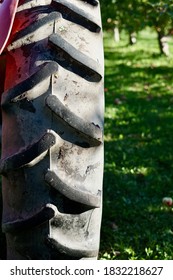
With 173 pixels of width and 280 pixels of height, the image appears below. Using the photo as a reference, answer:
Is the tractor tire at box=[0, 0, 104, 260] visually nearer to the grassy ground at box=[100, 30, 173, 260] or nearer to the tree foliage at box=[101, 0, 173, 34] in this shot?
the grassy ground at box=[100, 30, 173, 260]

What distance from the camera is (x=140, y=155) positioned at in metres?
4.91

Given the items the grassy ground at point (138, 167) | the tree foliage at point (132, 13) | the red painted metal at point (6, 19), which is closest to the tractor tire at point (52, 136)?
the red painted metal at point (6, 19)

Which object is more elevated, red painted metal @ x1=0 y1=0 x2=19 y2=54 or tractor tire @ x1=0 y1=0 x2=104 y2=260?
red painted metal @ x1=0 y1=0 x2=19 y2=54

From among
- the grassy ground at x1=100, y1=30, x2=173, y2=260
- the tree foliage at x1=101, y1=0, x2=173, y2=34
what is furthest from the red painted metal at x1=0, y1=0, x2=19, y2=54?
the tree foliage at x1=101, y1=0, x2=173, y2=34

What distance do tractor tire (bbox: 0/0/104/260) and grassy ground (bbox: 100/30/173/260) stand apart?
1094 millimetres

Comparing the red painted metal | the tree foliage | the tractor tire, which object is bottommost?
the tree foliage

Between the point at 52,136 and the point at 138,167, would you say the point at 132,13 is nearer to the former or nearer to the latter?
the point at 138,167

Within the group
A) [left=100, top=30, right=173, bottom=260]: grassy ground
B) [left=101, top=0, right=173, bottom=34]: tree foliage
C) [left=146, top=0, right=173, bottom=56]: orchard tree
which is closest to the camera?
[left=100, top=30, right=173, bottom=260]: grassy ground

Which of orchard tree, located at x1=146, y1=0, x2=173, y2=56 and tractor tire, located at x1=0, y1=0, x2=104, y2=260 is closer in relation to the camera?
tractor tire, located at x1=0, y1=0, x2=104, y2=260

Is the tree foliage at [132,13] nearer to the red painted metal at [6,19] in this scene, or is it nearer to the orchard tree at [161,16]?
the orchard tree at [161,16]

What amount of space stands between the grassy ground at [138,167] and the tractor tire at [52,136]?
1.09 m

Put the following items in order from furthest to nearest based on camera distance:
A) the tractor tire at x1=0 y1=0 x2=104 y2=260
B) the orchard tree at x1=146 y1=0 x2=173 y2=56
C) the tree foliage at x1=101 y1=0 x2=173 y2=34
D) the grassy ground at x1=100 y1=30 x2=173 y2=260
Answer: the tree foliage at x1=101 y1=0 x2=173 y2=34 < the orchard tree at x1=146 y1=0 x2=173 y2=56 < the grassy ground at x1=100 y1=30 x2=173 y2=260 < the tractor tire at x1=0 y1=0 x2=104 y2=260

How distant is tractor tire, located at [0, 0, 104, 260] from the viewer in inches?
75.7

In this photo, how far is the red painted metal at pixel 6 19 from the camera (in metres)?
1.94
